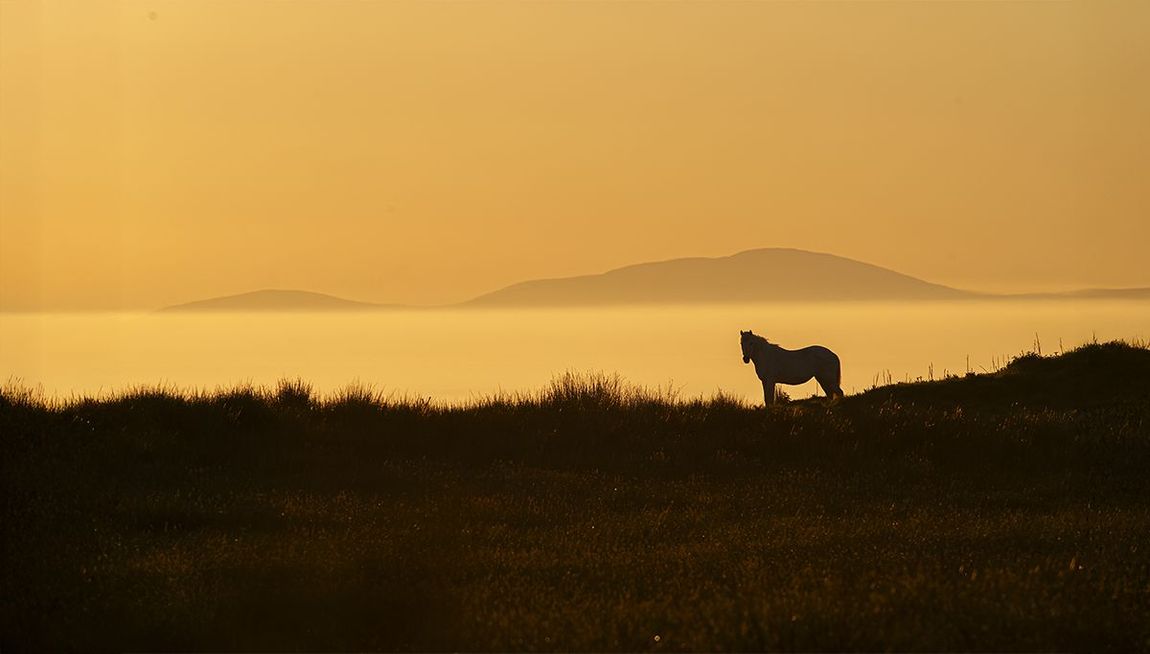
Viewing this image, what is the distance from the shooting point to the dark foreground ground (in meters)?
9.79

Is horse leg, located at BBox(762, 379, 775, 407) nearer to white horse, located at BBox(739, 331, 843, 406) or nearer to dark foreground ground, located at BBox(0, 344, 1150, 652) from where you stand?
white horse, located at BBox(739, 331, 843, 406)

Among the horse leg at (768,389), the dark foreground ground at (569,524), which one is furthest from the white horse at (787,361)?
the dark foreground ground at (569,524)

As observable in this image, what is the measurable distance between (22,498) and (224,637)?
5.97m

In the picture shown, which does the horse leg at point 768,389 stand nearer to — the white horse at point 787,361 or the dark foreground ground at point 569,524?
the white horse at point 787,361

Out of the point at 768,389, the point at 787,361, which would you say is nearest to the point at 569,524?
the point at 768,389

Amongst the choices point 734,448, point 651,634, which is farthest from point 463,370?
point 651,634

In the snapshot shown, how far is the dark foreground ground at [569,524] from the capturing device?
9.79m

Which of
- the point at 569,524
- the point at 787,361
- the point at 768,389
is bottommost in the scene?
the point at 569,524

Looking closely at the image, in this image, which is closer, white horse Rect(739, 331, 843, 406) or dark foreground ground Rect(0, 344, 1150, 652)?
dark foreground ground Rect(0, 344, 1150, 652)

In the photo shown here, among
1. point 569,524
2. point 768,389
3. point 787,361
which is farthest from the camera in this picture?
point 787,361

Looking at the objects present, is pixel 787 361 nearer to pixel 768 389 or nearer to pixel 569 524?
pixel 768 389

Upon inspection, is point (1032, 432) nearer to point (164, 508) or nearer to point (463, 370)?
point (164, 508)

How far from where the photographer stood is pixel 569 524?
14.3 m

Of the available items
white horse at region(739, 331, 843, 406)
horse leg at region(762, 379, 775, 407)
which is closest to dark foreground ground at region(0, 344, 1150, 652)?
horse leg at region(762, 379, 775, 407)
